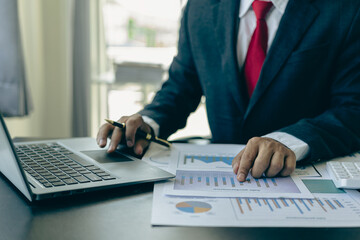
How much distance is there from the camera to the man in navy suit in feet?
3.28

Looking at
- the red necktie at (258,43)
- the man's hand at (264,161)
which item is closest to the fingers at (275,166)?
the man's hand at (264,161)

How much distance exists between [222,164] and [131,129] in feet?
0.81

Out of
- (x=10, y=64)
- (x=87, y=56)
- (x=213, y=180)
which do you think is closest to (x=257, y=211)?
(x=213, y=180)

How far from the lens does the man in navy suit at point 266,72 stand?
100 cm

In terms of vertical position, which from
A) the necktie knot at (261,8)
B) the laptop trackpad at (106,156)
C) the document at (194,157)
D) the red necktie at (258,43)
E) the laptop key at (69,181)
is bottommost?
the document at (194,157)

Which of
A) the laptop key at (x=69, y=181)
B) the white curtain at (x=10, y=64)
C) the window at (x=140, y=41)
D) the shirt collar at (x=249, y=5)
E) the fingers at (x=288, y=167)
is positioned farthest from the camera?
the window at (x=140, y=41)

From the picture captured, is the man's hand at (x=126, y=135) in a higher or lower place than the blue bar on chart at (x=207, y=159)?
higher

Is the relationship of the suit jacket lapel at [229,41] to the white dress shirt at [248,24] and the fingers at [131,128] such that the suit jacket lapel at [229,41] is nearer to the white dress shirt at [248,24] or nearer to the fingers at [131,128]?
the white dress shirt at [248,24]

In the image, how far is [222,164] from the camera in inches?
31.1

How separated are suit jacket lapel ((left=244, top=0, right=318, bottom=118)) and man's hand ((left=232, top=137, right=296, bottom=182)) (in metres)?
0.44

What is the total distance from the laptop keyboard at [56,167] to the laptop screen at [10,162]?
3 centimetres

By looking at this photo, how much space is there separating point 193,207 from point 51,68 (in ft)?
7.95

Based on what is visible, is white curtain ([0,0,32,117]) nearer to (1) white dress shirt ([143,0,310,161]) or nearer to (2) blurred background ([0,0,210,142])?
(2) blurred background ([0,0,210,142])

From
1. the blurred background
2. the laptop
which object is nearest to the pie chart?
the laptop
